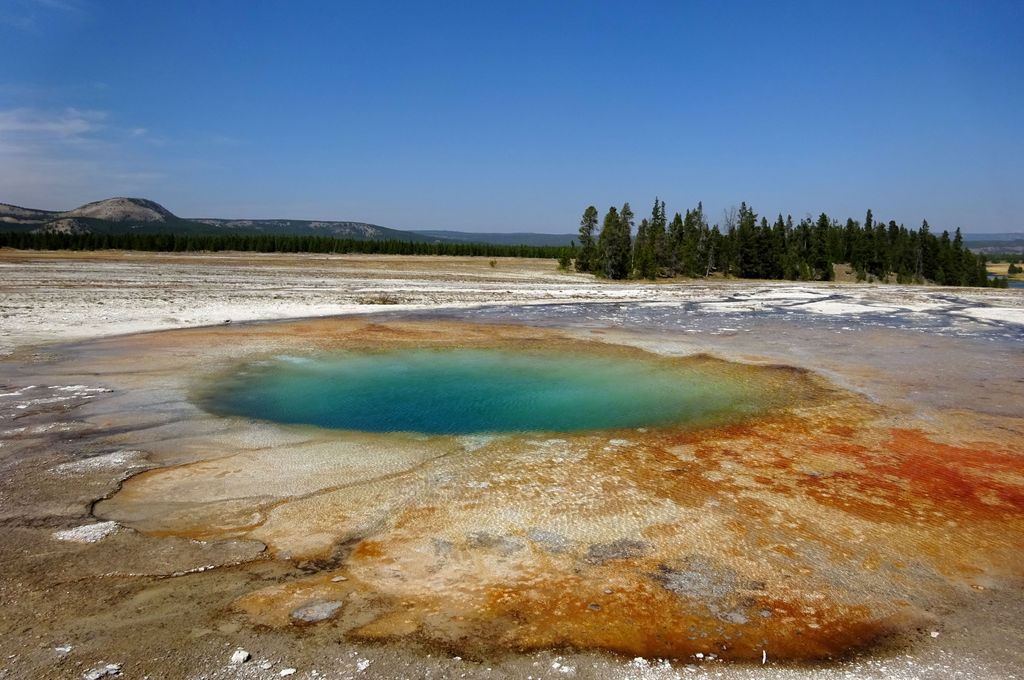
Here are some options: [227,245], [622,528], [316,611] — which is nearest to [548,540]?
[622,528]

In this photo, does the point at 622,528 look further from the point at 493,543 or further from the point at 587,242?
the point at 587,242

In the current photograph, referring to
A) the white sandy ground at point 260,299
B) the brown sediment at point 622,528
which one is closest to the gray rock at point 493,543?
the brown sediment at point 622,528

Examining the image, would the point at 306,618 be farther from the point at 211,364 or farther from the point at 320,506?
the point at 211,364

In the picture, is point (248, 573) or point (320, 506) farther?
point (320, 506)

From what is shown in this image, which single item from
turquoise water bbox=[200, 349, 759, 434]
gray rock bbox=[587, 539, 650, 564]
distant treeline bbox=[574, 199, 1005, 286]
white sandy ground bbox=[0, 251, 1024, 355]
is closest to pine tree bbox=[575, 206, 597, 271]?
distant treeline bbox=[574, 199, 1005, 286]

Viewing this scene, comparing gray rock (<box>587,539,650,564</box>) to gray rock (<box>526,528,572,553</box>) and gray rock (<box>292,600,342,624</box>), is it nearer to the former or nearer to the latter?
gray rock (<box>526,528,572,553</box>)

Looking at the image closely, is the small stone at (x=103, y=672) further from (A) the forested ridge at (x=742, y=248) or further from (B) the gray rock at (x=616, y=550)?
(A) the forested ridge at (x=742, y=248)

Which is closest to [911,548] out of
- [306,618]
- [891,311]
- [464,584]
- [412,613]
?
[464,584]
